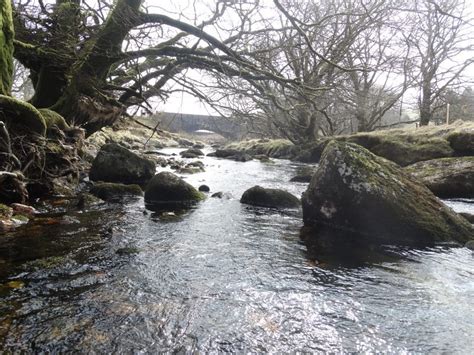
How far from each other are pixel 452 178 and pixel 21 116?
1033cm

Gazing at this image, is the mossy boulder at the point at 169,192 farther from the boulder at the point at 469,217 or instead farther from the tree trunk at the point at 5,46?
the boulder at the point at 469,217

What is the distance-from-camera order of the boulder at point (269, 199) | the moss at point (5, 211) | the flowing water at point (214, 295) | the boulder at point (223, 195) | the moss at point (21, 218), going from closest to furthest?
the flowing water at point (214, 295) → the moss at point (5, 211) → the moss at point (21, 218) → the boulder at point (269, 199) → the boulder at point (223, 195)

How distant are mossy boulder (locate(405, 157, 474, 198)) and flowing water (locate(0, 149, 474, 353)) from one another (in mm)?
4984

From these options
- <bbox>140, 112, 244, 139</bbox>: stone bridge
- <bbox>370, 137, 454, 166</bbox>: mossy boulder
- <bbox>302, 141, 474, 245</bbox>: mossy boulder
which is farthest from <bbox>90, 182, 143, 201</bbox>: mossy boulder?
<bbox>370, 137, 454, 166</bbox>: mossy boulder

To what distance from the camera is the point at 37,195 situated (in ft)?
25.4

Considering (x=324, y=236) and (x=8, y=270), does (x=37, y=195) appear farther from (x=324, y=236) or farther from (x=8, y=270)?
(x=324, y=236)

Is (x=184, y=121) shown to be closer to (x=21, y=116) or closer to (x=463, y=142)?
(x=21, y=116)

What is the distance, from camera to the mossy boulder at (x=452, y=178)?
9.65 meters

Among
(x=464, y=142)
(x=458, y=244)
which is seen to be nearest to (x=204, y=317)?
(x=458, y=244)

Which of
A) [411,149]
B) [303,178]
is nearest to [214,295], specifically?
[303,178]

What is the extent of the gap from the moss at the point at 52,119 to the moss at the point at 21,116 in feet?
2.52

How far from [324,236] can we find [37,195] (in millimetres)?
5943

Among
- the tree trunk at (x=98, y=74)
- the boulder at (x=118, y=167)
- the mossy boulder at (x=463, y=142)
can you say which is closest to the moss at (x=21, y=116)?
the tree trunk at (x=98, y=74)

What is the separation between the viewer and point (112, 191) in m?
9.10
